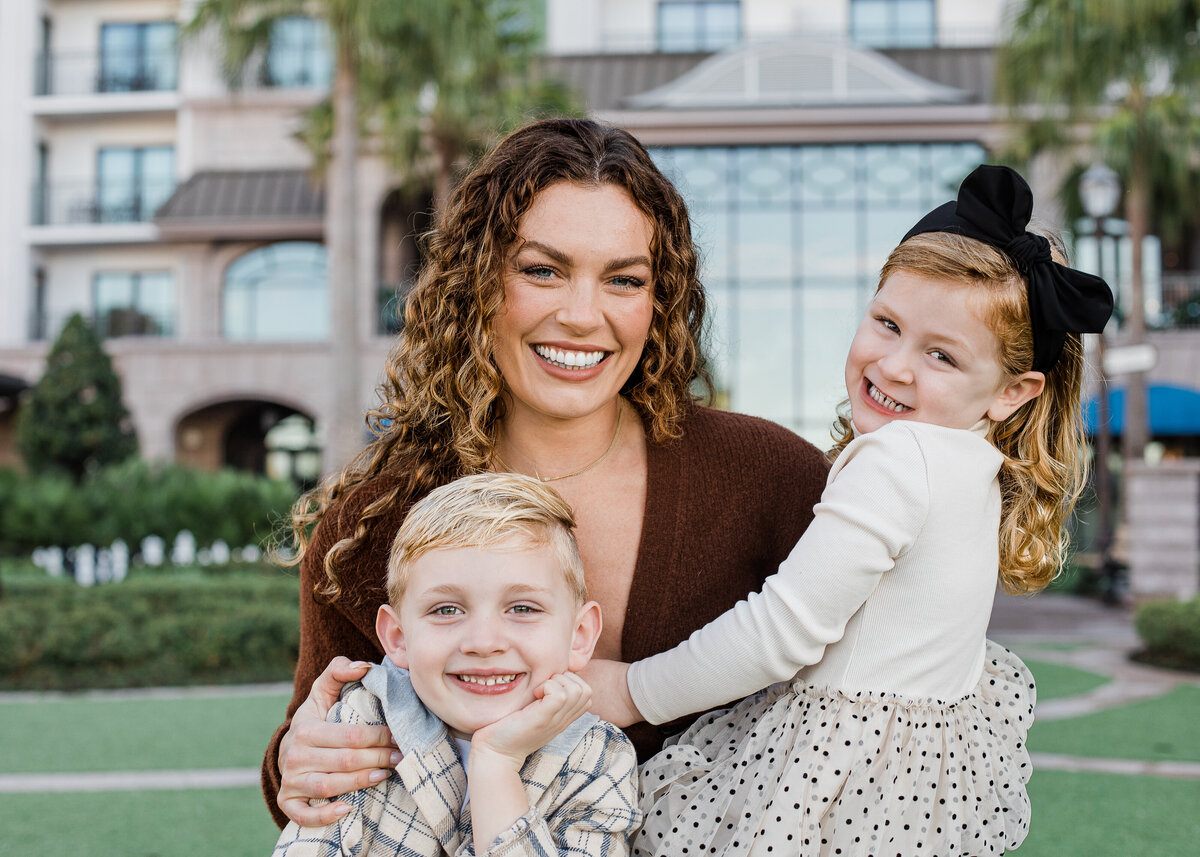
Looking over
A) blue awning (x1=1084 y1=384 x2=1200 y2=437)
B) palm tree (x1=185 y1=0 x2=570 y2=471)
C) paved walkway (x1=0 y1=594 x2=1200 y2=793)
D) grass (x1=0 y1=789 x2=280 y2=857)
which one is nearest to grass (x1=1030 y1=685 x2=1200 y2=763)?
paved walkway (x1=0 y1=594 x2=1200 y2=793)

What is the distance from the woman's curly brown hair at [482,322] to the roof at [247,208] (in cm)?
2370

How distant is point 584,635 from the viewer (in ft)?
7.08

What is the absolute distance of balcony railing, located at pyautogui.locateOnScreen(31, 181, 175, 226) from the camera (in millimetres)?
27844

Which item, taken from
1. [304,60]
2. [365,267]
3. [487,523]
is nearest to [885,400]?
[487,523]

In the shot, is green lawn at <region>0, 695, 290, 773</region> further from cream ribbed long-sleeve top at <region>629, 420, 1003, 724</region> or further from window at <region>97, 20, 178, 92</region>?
window at <region>97, 20, 178, 92</region>

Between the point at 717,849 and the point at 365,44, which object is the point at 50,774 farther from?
the point at 365,44

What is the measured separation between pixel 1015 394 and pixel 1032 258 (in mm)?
282

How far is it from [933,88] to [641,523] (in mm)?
22943

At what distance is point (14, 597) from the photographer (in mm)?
11359

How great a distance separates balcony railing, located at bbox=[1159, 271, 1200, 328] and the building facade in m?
0.19

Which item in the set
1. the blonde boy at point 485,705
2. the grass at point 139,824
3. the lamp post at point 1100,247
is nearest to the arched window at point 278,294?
the lamp post at point 1100,247

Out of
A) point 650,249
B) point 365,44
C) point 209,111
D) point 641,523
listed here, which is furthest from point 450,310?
point 209,111

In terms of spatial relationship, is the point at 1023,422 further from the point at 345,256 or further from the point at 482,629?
the point at 345,256

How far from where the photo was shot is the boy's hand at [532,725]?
1.93 m
